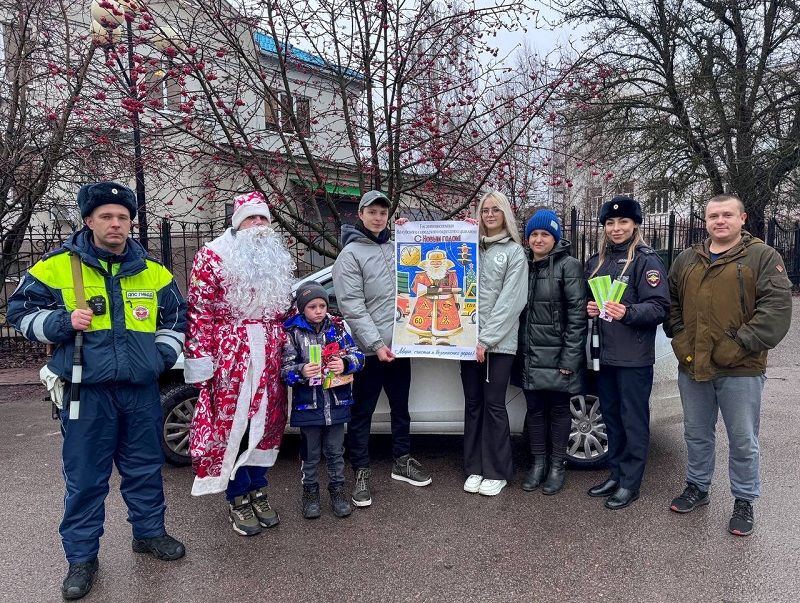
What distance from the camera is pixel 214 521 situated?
3.67m

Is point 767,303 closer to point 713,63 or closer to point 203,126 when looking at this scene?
point 203,126

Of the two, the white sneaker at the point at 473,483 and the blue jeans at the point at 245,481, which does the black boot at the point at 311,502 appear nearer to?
the blue jeans at the point at 245,481

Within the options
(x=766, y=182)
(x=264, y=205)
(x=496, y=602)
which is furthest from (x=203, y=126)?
(x=766, y=182)

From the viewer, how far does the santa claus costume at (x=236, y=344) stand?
10.6ft

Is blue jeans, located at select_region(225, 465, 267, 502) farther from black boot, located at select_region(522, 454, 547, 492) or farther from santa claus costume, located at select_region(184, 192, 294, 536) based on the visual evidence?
black boot, located at select_region(522, 454, 547, 492)

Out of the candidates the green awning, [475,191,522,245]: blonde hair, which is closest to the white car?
[475,191,522,245]: blonde hair

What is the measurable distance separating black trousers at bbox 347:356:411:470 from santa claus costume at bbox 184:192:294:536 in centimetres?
68

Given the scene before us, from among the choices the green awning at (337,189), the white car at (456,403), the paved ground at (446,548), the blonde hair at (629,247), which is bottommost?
the paved ground at (446,548)

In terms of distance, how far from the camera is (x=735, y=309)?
330 cm

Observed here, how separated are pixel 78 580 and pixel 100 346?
3.89 ft

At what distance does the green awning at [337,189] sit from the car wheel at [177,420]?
274cm

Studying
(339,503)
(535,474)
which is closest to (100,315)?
(339,503)

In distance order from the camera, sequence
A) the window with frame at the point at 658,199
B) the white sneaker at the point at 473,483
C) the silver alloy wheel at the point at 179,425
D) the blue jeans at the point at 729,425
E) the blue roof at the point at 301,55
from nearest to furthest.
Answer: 1. the blue jeans at the point at 729,425
2. the white sneaker at the point at 473,483
3. the silver alloy wheel at the point at 179,425
4. the blue roof at the point at 301,55
5. the window with frame at the point at 658,199

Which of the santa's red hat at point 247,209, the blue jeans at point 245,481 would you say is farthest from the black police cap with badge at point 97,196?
the blue jeans at point 245,481
